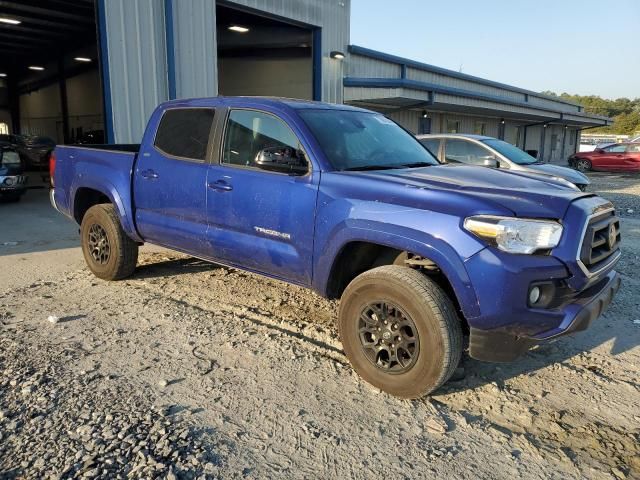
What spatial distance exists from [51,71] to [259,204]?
2707 centimetres

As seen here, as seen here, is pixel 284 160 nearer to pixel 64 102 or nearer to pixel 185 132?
pixel 185 132

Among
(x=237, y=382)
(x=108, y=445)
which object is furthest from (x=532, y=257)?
(x=108, y=445)

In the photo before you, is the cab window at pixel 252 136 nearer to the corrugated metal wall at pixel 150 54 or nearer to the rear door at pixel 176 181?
the rear door at pixel 176 181

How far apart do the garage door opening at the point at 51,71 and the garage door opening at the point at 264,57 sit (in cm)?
452

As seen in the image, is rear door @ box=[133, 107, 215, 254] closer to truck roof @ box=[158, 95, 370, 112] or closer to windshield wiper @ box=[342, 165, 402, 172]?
truck roof @ box=[158, 95, 370, 112]

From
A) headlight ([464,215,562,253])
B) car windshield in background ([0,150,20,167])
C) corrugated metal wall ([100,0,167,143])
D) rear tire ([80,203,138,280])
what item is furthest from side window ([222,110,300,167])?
car windshield in background ([0,150,20,167])

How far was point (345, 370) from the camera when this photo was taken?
3.84 meters

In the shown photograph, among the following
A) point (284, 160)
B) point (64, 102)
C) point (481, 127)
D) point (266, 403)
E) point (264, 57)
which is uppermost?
point (264, 57)

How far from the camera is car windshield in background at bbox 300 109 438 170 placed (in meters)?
4.11

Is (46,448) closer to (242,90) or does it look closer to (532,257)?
(532,257)

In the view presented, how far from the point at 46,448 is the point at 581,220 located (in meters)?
3.30

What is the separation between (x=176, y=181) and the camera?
4.91 meters

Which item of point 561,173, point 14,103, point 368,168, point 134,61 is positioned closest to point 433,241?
point 368,168

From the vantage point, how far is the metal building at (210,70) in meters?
11.1
